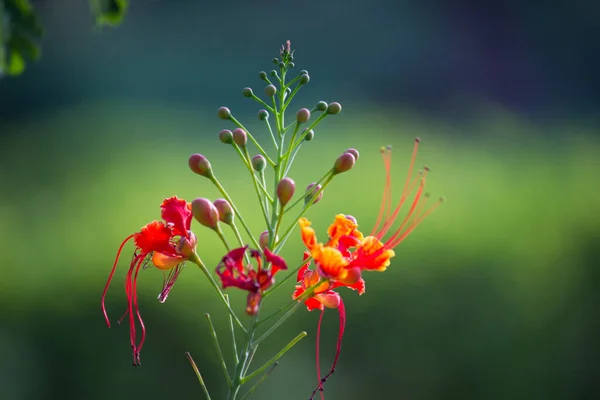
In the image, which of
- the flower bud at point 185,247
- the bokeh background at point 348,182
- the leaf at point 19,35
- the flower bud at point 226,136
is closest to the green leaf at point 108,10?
the leaf at point 19,35

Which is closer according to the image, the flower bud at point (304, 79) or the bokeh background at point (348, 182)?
the flower bud at point (304, 79)

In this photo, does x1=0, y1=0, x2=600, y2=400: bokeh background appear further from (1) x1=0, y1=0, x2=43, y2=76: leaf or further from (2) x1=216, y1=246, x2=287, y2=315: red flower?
(2) x1=216, y1=246, x2=287, y2=315: red flower

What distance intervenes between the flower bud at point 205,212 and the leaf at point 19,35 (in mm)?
725

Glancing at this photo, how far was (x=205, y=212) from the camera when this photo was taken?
3.18 feet

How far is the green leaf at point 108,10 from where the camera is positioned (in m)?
1.39

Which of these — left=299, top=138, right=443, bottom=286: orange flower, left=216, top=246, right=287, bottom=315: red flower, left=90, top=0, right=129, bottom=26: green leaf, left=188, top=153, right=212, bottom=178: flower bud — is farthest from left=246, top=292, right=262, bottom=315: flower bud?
left=90, top=0, right=129, bottom=26: green leaf

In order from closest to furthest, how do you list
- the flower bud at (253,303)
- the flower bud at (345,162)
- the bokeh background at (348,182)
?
the flower bud at (253,303), the flower bud at (345,162), the bokeh background at (348,182)

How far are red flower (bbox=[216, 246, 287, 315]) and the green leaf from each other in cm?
72

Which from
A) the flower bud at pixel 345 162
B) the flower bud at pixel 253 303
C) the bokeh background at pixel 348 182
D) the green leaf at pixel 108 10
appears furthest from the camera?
the bokeh background at pixel 348 182

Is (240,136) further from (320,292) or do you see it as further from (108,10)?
(108,10)

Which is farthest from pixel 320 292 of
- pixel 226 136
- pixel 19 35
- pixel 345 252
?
pixel 19 35

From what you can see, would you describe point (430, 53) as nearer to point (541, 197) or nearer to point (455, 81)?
point (455, 81)

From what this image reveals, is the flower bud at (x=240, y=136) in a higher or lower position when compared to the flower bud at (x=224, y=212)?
higher

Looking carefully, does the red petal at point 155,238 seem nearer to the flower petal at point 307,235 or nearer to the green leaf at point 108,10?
the flower petal at point 307,235
